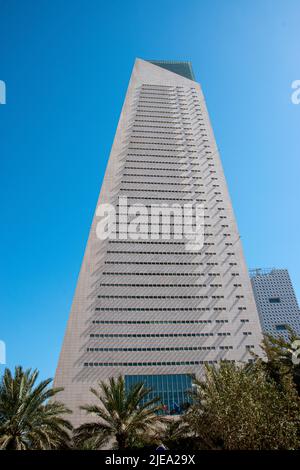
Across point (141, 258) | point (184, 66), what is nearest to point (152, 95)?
point (184, 66)

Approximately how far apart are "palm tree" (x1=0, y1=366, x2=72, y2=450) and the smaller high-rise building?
16037cm

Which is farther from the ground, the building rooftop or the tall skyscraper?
the building rooftop

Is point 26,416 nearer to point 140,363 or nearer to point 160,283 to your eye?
point 140,363

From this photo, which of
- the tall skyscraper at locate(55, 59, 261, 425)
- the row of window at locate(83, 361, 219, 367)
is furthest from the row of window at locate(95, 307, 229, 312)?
the row of window at locate(83, 361, 219, 367)

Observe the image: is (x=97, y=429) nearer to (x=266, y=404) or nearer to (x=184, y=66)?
(x=266, y=404)

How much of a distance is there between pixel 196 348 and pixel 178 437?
2744 centimetres

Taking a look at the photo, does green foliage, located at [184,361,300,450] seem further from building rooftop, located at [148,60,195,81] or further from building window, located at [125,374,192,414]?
building rooftop, located at [148,60,195,81]

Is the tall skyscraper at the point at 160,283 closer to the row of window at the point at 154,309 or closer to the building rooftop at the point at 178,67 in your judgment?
the row of window at the point at 154,309

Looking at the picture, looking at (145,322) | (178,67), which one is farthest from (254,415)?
(178,67)

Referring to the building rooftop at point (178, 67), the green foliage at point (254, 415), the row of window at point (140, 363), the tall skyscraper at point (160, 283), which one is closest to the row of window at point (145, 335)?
the tall skyscraper at point (160, 283)

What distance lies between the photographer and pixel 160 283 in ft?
187

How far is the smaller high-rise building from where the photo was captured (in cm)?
16788

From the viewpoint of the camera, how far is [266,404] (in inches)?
568

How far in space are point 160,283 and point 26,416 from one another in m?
38.4
